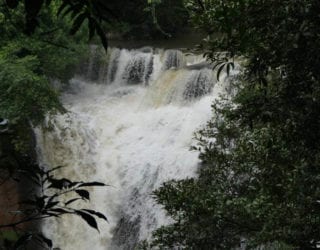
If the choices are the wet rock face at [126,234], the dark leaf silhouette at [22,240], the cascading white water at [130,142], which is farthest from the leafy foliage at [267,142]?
the wet rock face at [126,234]

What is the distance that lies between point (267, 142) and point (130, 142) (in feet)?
26.5

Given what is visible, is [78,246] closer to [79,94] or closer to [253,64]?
[79,94]

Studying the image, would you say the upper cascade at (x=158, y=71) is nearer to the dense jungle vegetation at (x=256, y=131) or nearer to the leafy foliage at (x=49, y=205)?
the dense jungle vegetation at (x=256, y=131)

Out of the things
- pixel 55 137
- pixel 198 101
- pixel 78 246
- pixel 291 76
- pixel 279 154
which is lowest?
pixel 78 246

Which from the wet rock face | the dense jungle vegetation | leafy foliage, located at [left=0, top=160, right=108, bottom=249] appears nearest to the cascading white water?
the wet rock face

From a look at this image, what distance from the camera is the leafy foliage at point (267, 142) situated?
3070 millimetres

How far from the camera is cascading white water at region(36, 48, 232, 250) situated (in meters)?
10.7

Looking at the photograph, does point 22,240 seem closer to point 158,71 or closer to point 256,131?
point 256,131

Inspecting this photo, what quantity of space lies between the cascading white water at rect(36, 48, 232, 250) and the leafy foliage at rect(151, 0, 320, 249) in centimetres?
421

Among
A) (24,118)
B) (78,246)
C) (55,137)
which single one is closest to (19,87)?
(24,118)

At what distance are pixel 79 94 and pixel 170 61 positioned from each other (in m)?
2.83

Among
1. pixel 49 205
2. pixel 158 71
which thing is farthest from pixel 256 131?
pixel 158 71

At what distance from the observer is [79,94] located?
14922 mm

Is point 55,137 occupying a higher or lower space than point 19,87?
lower
